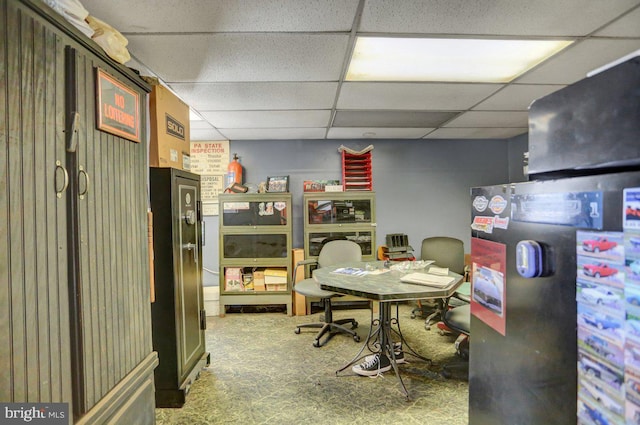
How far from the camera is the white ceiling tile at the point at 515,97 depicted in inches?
99.2

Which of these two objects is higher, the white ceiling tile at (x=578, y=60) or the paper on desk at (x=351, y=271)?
the white ceiling tile at (x=578, y=60)

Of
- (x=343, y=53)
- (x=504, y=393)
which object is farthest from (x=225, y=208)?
(x=504, y=393)

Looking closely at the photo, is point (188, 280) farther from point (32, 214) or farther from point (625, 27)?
point (625, 27)

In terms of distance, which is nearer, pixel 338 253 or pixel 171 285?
pixel 171 285

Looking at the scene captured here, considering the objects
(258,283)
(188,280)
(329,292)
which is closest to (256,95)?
(188,280)

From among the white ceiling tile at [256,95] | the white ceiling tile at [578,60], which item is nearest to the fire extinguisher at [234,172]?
the white ceiling tile at [256,95]

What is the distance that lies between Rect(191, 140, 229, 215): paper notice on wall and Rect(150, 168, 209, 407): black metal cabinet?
2088mm

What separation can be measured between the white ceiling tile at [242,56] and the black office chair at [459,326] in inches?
79.5

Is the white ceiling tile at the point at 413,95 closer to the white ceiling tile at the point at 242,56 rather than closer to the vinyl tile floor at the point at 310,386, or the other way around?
the white ceiling tile at the point at 242,56

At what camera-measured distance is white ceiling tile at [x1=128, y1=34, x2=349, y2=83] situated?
1.73m

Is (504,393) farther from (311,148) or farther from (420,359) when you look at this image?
(311,148)

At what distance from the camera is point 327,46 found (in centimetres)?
182

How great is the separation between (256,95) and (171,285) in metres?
1.63

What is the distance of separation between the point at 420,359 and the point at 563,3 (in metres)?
2.64
